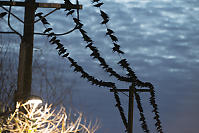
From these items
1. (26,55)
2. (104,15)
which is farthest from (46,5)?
(104,15)

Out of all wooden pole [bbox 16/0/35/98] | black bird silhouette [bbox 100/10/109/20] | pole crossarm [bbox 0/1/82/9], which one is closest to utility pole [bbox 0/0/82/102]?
wooden pole [bbox 16/0/35/98]

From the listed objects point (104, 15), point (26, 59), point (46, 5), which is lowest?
point (26, 59)

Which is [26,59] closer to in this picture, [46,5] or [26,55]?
[26,55]

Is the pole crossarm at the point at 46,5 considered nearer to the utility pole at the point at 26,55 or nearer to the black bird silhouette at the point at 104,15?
the utility pole at the point at 26,55

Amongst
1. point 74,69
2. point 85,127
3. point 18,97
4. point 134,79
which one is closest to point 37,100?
point 18,97

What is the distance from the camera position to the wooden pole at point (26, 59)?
4.16 meters

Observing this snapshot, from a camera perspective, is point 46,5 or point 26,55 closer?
point 26,55

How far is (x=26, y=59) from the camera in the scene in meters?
4.23

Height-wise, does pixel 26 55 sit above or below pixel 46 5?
below

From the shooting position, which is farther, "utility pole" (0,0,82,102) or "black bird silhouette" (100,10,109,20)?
"black bird silhouette" (100,10,109,20)

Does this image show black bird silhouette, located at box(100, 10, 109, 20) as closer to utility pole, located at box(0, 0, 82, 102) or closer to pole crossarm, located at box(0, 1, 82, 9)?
pole crossarm, located at box(0, 1, 82, 9)

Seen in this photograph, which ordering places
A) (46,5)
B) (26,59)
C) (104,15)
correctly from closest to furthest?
(26,59) < (46,5) < (104,15)

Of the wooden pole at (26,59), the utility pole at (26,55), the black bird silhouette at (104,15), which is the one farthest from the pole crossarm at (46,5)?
the black bird silhouette at (104,15)

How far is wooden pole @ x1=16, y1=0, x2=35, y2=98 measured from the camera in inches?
164
